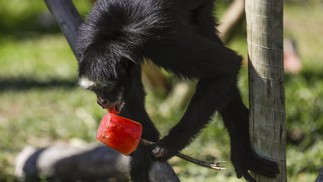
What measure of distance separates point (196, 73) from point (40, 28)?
9.56 meters

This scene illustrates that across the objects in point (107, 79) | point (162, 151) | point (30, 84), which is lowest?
point (30, 84)

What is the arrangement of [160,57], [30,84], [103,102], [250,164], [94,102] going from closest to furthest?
1. [160,57]
2. [103,102]
3. [250,164]
4. [94,102]
5. [30,84]

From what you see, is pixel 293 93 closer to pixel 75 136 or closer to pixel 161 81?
pixel 161 81

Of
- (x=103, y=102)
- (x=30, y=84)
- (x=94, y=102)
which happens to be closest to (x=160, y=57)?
(x=103, y=102)

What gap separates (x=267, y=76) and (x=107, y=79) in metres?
0.87

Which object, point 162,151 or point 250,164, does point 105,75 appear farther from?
point 250,164

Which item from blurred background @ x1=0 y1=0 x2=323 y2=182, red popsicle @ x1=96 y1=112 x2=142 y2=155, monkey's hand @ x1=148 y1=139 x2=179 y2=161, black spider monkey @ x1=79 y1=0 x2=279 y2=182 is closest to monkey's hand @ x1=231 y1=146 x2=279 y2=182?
black spider monkey @ x1=79 y1=0 x2=279 y2=182

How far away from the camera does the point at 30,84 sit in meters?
9.63

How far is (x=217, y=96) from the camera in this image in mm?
4098

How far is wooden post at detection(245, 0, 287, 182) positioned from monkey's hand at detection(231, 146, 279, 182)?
5 centimetres

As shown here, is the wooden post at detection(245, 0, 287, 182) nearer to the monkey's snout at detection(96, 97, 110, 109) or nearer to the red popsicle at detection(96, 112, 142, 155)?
the red popsicle at detection(96, 112, 142, 155)

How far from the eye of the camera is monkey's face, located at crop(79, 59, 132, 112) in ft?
13.1

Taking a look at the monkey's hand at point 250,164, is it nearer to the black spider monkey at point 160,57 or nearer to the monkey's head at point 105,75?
the black spider monkey at point 160,57

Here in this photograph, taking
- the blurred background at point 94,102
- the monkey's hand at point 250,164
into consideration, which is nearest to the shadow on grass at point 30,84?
the blurred background at point 94,102
